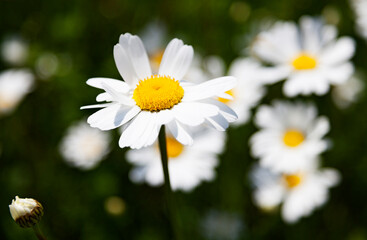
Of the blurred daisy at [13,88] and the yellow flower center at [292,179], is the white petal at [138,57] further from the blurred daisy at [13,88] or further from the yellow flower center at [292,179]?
the blurred daisy at [13,88]

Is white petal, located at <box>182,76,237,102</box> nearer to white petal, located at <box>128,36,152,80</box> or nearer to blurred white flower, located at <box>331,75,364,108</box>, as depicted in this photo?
white petal, located at <box>128,36,152,80</box>

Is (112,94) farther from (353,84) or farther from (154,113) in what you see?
(353,84)

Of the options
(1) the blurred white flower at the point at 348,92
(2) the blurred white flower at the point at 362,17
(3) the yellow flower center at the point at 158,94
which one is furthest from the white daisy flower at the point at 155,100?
(1) the blurred white flower at the point at 348,92

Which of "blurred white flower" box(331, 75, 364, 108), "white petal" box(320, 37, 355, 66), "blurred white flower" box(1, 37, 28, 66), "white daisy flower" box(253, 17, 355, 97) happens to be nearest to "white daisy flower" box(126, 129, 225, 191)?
"white daisy flower" box(253, 17, 355, 97)

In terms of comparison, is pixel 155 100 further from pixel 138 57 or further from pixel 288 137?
pixel 288 137

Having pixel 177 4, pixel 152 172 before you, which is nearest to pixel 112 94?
pixel 152 172
